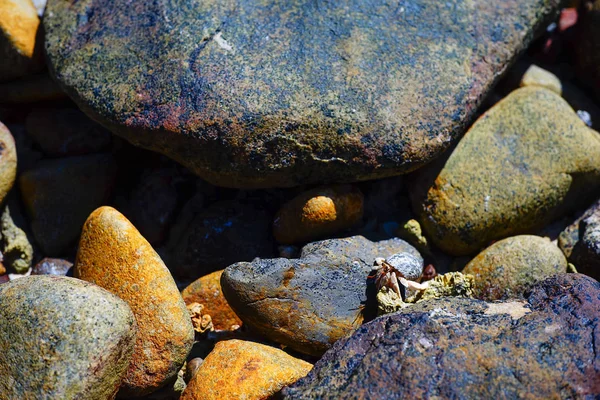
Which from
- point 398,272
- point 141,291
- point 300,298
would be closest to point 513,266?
point 398,272

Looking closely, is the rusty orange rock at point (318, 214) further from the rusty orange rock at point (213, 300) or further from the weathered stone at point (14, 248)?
the weathered stone at point (14, 248)

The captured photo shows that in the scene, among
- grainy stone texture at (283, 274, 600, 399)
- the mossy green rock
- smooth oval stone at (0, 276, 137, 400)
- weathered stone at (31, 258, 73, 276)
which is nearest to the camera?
grainy stone texture at (283, 274, 600, 399)

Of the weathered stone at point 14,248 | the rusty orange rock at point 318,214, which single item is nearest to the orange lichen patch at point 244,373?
the rusty orange rock at point 318,214

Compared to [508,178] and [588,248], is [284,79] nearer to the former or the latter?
[508,178]

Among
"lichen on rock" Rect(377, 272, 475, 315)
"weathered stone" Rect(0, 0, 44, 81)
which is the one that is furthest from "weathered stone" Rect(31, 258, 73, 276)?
"lichen on rock" Rect(377, 272, 475, 315)

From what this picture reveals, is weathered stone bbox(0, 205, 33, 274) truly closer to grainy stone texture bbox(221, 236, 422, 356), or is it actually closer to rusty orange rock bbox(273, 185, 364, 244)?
grainy stone texture bbox(221, 236, 422, 356)

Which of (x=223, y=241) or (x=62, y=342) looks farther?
(x=223, y=241)

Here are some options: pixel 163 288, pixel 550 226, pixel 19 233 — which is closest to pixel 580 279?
pixel 550 226

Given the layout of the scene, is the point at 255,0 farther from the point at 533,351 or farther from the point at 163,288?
the point at 533,351
